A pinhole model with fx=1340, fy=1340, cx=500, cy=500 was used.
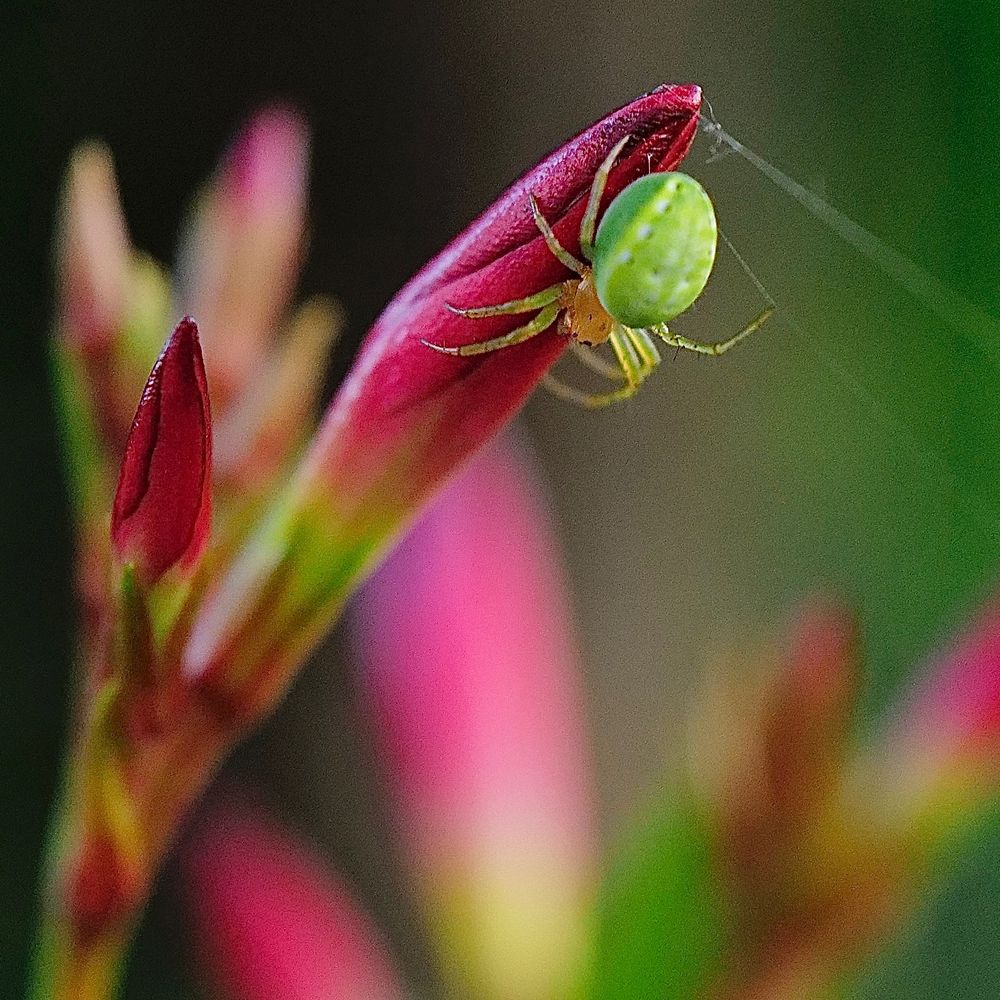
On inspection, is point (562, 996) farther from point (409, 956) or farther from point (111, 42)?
point (111, 42)

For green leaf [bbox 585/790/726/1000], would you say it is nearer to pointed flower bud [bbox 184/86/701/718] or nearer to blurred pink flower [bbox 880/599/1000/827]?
blurred pink flower [bbox 880/599/1000/827]

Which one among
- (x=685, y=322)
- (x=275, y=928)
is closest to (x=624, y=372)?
(x=275, y=928)

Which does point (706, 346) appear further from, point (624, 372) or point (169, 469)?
point (169, 469)

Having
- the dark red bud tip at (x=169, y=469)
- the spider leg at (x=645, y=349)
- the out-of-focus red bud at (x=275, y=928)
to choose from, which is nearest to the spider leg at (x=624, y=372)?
the spider leg at (x=645, y=349)

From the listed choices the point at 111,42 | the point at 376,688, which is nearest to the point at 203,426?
the point at 376,688

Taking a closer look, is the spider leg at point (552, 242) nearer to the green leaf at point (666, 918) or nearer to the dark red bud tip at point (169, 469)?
the dark red bud tip at point (169, 469)

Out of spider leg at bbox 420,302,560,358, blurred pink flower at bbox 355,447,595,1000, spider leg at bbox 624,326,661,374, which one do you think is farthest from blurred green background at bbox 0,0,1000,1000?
spider leg at bbox 420,302,560,358
